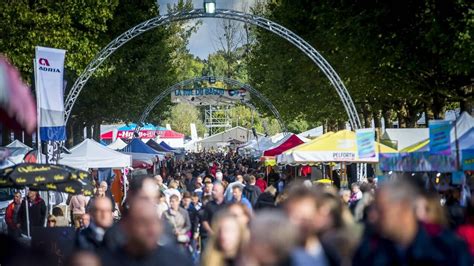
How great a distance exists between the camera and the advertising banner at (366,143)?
74.3ft

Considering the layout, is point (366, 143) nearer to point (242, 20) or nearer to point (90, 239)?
point (90, 239)

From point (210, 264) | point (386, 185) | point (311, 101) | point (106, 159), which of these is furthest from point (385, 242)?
point (311, 101)

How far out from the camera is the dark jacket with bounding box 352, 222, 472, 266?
7234 mm

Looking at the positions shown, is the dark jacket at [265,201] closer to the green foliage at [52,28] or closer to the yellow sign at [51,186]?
the yellow sign at [51,186]

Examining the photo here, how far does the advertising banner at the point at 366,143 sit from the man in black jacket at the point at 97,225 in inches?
452

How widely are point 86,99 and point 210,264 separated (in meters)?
42.4

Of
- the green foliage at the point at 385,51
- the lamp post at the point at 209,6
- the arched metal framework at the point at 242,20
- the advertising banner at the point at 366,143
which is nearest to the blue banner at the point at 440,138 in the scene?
the advertising banner at the point at 366,143

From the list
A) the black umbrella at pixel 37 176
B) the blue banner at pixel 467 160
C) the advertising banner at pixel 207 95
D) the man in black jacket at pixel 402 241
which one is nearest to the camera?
the man in black jacket at pixel 402 241

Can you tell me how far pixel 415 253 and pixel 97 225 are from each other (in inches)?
191

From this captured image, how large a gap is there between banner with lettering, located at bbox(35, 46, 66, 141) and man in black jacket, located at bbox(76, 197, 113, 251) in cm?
1167

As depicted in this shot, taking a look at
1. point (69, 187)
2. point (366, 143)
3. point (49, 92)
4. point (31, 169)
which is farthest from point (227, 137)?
point (31, 169)

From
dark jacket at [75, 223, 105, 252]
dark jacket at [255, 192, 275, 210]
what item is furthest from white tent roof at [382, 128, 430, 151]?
dark jacket at [75, 223, 105, 252]

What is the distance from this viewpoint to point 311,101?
49562 millimetres

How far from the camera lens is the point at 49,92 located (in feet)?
77.8
